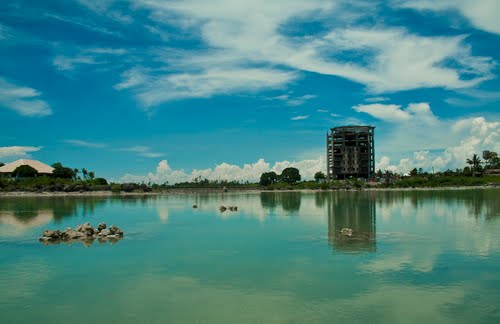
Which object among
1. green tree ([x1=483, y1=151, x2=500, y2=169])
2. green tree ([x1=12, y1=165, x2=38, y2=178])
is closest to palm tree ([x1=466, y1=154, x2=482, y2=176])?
green tree ([x1=483, y1=151, x2=500, y2=169])

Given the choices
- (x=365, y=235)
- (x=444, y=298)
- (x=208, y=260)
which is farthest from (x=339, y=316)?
(x=365, y=235)

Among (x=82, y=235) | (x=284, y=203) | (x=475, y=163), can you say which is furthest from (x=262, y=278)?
(x=475, y=163)

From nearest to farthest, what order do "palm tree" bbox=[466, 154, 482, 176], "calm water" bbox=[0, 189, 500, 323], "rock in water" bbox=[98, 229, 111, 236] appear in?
"calm water" bbox=[0, 189, 500, 323] → "rock in water" bbox=[98, 229, 111, 236] → "palm tree" bbox=[466, 154, 482, 176]

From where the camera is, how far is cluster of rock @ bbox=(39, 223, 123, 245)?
115 ft

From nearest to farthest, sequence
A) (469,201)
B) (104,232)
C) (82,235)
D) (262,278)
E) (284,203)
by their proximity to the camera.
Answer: (262,278) < (82,235) < (104,232) < (469,201) < (284,203)

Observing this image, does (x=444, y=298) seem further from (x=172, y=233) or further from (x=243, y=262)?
(x=172, y=233)

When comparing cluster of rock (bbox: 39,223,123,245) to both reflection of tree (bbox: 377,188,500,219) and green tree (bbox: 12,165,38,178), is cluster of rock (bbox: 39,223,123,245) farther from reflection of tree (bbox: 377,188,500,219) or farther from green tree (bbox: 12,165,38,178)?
green tree (bbox: 12,165,38,178)

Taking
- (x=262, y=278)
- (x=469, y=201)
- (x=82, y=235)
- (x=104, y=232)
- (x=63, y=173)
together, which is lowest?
(x=262, y=278)

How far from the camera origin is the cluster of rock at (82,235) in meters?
35.0

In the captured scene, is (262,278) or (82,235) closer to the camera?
(262,278)

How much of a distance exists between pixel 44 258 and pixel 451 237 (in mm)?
30286

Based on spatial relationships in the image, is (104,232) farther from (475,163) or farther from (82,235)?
(475,163)

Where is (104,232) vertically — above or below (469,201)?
below

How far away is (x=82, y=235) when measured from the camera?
36031 millimetres
